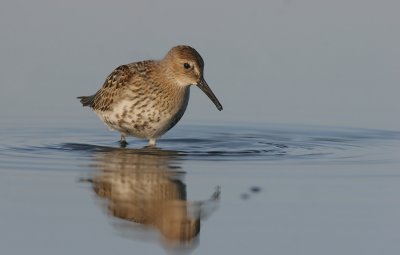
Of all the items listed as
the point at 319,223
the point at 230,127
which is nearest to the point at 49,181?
the point at 319,223

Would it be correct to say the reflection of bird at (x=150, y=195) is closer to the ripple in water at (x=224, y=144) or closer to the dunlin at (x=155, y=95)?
the ripple in water at (x=224, y=144)

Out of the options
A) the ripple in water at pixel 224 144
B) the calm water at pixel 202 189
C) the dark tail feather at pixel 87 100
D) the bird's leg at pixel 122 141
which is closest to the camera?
the calm water at pixel 202 189

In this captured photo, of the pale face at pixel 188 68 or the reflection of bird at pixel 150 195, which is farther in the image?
the pale face at pixel 188 68

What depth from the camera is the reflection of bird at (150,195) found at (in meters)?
7.93

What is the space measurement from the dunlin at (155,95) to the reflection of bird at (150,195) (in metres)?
1.36

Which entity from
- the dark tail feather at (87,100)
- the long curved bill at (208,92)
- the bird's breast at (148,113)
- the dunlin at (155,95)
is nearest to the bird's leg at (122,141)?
the dunlin at (155,95)

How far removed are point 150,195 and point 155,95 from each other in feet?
12.4

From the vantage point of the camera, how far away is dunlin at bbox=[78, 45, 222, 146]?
12484 millimetres

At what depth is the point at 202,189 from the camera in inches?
362

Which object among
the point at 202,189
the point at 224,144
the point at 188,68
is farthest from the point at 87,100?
the point at 202,189

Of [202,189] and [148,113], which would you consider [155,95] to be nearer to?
[148,113]

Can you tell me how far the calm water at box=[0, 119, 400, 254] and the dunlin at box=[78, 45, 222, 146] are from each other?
272 mm

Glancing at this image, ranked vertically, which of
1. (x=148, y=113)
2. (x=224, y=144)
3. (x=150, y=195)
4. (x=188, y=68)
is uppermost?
(x=188, y=68)

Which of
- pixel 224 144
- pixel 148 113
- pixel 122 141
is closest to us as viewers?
pixel 148 113
